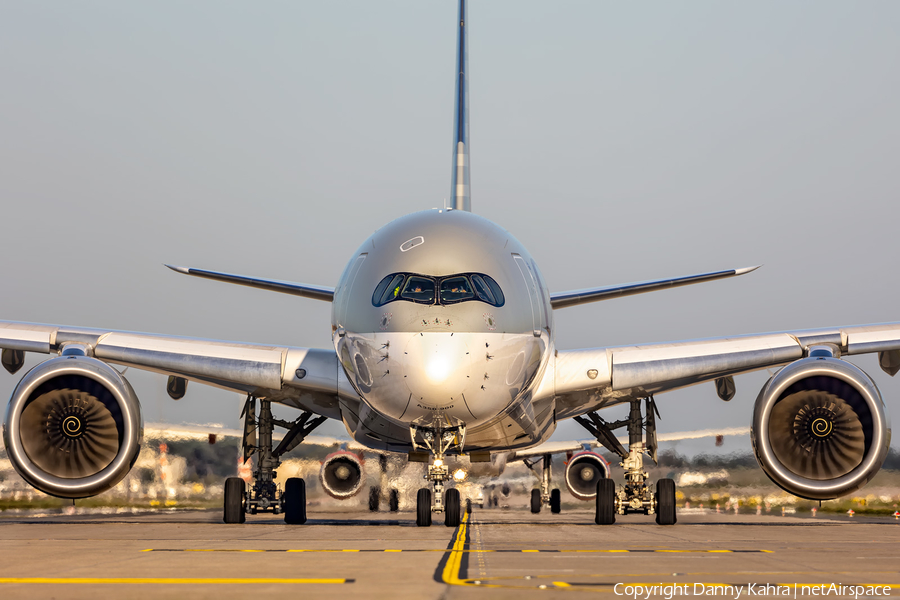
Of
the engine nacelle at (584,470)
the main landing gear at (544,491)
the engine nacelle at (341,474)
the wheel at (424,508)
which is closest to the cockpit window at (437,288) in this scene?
the wheel at (424,508)

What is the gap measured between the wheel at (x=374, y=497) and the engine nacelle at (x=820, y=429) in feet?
53.4

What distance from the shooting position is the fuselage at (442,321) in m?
11.7

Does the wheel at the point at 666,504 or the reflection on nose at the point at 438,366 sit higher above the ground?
the reflection on nose at the point at 438,366

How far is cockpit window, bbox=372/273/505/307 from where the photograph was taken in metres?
12.0

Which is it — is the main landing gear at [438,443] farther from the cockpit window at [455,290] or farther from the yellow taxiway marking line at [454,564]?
the yellow taxiway marking line at [454,564]

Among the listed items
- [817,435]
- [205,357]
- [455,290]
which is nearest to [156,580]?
[455,290]

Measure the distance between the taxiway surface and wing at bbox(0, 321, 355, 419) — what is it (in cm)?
306

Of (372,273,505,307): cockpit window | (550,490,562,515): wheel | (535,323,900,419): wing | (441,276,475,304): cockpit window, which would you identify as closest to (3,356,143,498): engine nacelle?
(372,273,505,307): cockpit window

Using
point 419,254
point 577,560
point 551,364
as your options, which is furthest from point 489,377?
point 577,560

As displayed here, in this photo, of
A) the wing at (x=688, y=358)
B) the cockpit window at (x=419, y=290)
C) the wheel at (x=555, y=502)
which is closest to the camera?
the cockpit window at (x=419, y=290)

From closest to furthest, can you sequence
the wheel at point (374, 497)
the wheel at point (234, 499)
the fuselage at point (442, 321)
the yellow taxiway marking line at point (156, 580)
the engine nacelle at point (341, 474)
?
the yellow taxiway marking line at point (156, 580) → the fuselage at point (442, 321) → the wheel at point (234, 499) → the engine nacelle at point (341, 474) → the wheel at point (374, 497)

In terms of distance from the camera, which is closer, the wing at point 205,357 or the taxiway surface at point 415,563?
the taxiway surface at point 415,563

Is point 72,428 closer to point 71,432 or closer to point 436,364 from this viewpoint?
point 71,432

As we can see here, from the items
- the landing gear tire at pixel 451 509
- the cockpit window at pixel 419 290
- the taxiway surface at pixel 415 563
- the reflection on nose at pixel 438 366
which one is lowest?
the taxiway surface at pixel 415 563
